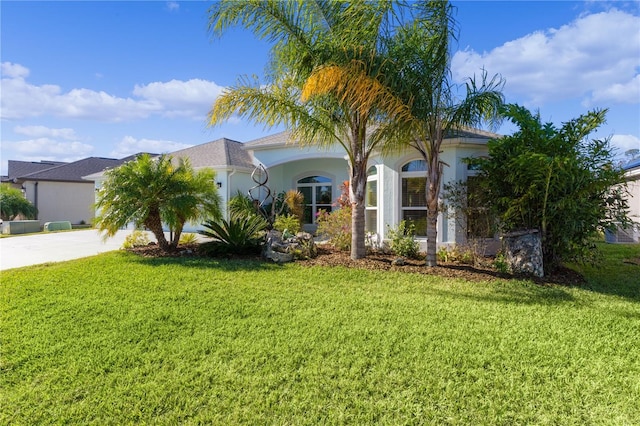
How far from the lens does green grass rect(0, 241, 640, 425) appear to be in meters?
3.17

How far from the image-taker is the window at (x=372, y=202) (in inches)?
491

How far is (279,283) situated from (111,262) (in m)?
5.33

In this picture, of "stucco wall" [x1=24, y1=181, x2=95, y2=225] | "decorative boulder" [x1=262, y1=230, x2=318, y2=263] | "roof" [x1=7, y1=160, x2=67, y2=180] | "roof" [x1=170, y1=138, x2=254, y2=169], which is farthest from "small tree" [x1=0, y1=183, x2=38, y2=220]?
"decorative boulder" [x1=262, y1=230, x2=318, y2=263]

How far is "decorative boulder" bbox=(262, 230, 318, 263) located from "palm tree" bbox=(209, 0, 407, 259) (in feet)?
4.60

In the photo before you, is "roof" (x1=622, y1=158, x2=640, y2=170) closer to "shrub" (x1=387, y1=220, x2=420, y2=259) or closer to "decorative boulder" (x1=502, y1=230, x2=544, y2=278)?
"decorative boulder" (x1=502, y1=230, x2=544, y2=278)

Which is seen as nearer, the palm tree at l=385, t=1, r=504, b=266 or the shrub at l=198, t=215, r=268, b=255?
the palm tree at l=385, t=1, r=504, b=266

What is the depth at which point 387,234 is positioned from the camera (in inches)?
459

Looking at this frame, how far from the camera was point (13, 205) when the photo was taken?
2392 centimetres

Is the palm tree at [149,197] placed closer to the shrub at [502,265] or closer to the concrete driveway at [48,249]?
the concrete driveway at [48,249]

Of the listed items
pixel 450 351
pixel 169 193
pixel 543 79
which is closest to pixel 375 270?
pixel 450 351

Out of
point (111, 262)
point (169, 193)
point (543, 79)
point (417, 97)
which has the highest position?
point (543, 79)

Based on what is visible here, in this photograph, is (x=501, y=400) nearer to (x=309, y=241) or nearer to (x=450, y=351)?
(x=450, y=351)

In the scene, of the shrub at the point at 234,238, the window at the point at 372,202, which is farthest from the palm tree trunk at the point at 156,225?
the window at the point at 372,202

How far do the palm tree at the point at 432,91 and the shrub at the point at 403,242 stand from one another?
1378mm
